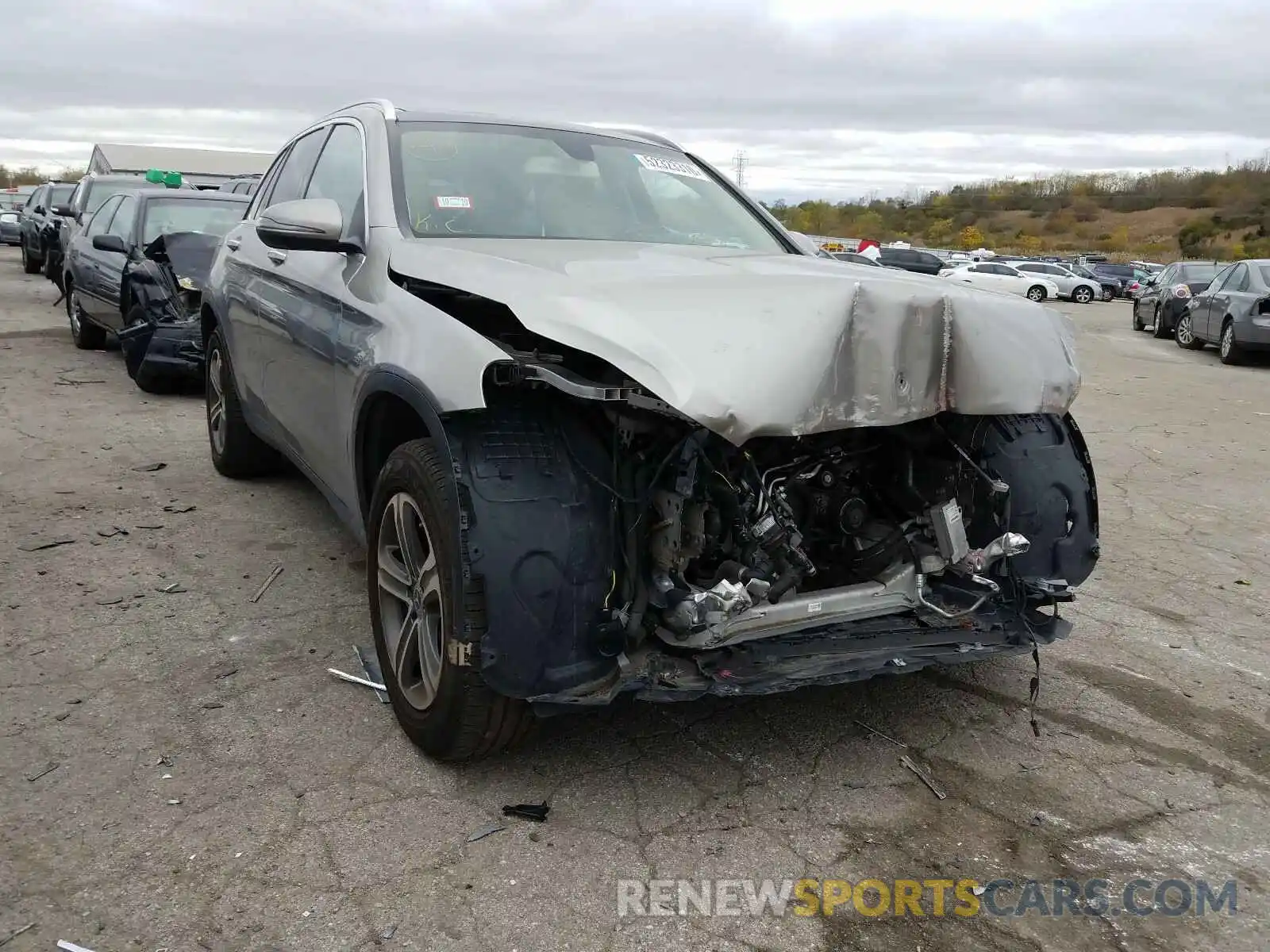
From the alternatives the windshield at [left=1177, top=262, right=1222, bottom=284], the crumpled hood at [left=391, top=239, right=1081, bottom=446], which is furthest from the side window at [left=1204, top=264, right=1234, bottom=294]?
the crumpled hood at [left=391, top=239, right=1081, bottom=446]

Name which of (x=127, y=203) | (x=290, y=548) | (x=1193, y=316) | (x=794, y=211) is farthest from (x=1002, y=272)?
(x=794, y=211)

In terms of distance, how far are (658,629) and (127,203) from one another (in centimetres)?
955

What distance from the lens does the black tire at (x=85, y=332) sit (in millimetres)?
11383

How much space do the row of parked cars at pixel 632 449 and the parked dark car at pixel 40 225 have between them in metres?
17.9

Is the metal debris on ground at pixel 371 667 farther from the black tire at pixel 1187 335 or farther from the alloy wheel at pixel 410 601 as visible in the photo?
the black tire at pixel 1187 335

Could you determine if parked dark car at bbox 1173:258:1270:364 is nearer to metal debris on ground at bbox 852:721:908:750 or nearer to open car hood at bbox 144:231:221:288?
open car hood at bbox 144:231:221:288

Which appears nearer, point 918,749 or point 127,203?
point 918,749

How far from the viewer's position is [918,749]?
3.34 meters

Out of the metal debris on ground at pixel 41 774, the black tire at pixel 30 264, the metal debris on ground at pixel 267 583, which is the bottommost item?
the black tire at pixel 30 264

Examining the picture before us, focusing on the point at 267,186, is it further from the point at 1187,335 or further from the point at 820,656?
the point at 1187,335

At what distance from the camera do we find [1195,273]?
20.8m

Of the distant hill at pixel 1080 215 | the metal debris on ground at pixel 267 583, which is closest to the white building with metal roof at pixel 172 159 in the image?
the metal debris on ground at pixel 267 583

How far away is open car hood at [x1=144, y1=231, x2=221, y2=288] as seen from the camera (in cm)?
868

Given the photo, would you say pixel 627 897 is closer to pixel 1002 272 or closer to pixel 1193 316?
pixel 1193 316
